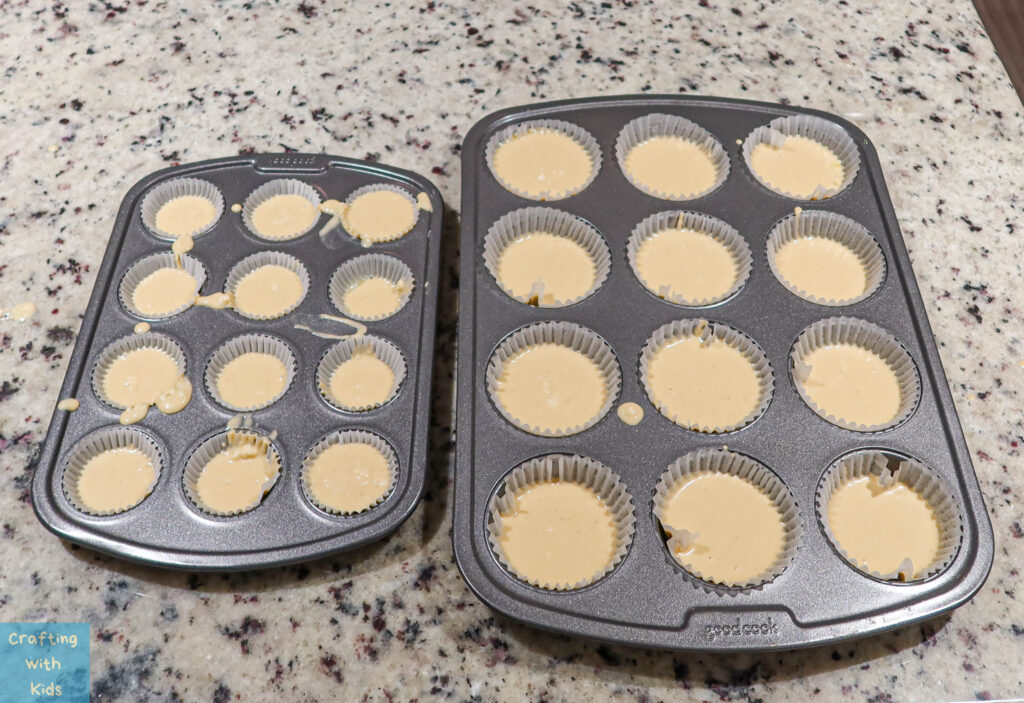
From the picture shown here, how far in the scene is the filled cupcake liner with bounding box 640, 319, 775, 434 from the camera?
124 centimetres

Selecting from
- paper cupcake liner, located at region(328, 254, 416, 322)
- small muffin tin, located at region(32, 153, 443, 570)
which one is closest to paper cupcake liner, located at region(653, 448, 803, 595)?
small muffin tin, located at region(32, 153, 443, 570)

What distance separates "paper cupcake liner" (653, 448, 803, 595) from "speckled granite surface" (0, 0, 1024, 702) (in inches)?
4.9

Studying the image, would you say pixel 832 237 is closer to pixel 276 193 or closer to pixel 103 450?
pixel 276 193

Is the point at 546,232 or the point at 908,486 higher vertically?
the point at 546,232

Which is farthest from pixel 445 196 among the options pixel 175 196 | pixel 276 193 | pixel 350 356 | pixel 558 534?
pixel 558 534

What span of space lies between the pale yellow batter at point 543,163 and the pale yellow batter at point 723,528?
70 cm

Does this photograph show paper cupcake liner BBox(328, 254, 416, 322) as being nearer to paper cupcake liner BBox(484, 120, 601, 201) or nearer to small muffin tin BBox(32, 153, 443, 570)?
small muffin tin BBox(32, 153, 443, 570)

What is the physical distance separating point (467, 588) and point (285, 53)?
5.01ft

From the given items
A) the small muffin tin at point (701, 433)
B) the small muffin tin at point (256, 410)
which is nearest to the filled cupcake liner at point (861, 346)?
the small muffin tin at point (701, 433)

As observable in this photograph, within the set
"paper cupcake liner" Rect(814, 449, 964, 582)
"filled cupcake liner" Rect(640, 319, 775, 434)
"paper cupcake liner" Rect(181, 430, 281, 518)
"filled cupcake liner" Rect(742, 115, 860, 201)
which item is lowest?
"paper cupcake liner" Rect(814, 449, 964, 582)

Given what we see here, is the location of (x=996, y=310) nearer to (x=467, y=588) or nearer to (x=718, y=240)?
(x=718, y=240)

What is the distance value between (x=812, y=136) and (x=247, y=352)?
1363mm

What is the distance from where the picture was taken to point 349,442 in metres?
1.20

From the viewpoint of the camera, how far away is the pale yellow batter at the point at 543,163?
1514 mm
